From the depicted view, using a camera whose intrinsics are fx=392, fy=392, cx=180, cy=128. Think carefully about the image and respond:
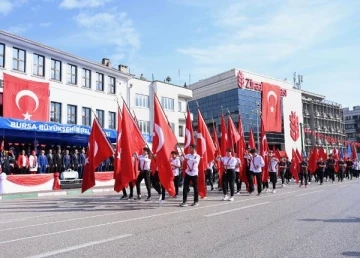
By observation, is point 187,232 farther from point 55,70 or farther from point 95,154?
point 55,70

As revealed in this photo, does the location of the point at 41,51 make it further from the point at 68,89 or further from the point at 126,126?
the point at 126,126

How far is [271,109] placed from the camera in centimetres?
6147

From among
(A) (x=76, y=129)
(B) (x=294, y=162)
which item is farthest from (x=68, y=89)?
(B) (x=294, y=162)

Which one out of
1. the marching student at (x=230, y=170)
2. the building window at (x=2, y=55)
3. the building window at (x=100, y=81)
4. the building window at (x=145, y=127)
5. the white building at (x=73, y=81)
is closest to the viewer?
the marching student at (x=230, y=170)

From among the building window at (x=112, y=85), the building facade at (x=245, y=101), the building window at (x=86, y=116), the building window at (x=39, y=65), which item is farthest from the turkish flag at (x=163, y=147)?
the building facade at (x=245, y=101)

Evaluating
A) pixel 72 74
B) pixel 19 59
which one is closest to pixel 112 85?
pixel 72 74

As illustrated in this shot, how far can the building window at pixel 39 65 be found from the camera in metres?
31.4

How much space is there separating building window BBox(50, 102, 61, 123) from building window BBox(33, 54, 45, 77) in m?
2.62

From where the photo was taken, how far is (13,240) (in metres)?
7.50

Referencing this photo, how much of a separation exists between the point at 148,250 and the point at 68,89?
2953 cm

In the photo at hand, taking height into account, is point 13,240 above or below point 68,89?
below

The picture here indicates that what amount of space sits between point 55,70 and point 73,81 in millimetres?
2085

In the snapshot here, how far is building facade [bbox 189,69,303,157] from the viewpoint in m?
68.9

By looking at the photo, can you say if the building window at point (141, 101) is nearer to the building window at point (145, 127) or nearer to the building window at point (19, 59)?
the building window at point (145, 127)
